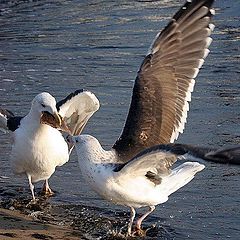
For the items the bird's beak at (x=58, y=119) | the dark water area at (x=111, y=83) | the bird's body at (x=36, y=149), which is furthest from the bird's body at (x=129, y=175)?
the bird's body at (x=36, y=149)

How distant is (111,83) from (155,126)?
532 centimetres

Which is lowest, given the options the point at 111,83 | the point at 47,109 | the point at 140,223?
the point at 140,223

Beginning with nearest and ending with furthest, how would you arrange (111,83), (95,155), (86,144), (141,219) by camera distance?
(95,155) < (86,144) < (141,219) < (111,83)

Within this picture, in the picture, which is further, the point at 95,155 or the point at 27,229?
the point at 27,229

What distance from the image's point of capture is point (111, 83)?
13195 millimetres

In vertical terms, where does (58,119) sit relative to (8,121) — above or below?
above

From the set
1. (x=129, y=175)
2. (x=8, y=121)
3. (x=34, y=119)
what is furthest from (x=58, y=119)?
(x=129, y=175)

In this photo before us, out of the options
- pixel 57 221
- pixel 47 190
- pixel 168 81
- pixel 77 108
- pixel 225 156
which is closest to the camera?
pixel 225 156

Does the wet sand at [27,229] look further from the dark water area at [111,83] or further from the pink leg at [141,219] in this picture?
the pink leg at [141,219]

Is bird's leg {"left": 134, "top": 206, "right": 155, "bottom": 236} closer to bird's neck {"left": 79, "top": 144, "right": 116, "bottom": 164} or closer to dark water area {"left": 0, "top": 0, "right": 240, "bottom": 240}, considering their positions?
dark water area {"left": 0, "top": 0, "right": 240, "bottom": 240}

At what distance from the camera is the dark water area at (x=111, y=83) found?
8.39 m

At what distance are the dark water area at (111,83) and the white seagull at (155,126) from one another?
0.55 meters

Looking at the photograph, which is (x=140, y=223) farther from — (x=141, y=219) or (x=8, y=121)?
(x=8, y=121)

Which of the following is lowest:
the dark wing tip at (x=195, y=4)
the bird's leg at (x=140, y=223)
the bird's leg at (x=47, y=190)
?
the bird's leg at (x=47, y=190)
